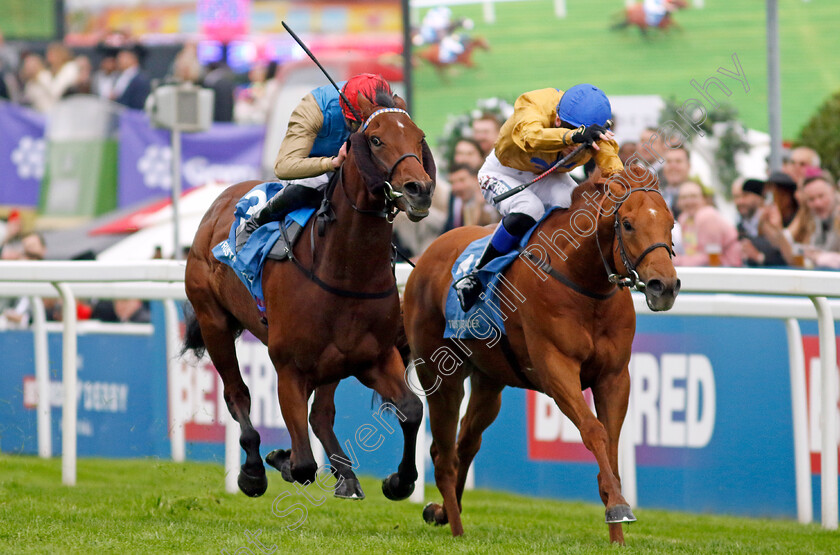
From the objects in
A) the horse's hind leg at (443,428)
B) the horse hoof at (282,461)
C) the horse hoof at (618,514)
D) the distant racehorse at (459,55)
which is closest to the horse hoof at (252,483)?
the horse hoof at (282,461)

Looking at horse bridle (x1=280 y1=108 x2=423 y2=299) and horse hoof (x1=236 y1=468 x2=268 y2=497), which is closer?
horse bridle (x1=280 y1=108 x2=423 y2=299)

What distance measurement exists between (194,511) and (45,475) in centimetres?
179

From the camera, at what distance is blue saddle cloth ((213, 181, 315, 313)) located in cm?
524

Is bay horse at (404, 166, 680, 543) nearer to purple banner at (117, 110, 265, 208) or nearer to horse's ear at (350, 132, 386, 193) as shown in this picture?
horse's ear at (350, 132, 386, 193)

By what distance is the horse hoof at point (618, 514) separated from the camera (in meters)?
4.49

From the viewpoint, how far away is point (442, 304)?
5820 millimetres

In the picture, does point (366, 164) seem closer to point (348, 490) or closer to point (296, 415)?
point (296, 415)

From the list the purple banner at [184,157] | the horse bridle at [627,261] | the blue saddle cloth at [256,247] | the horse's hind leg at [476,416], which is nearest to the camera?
the horse bridle at [627,261]

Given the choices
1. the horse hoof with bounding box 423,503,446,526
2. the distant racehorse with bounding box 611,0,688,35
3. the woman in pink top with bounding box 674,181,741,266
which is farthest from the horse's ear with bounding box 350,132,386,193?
the distant racehorse with bounding box 611,0,688,35

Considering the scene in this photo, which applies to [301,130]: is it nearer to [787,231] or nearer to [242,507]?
[242,507]

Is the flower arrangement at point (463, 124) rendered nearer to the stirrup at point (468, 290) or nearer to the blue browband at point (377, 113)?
the stirrup at point (468, 290)

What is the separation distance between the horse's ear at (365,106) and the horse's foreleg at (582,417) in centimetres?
125

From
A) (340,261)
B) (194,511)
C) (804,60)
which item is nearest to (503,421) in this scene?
(194,511)

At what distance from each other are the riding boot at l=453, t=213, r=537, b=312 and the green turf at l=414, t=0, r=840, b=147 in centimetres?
694
